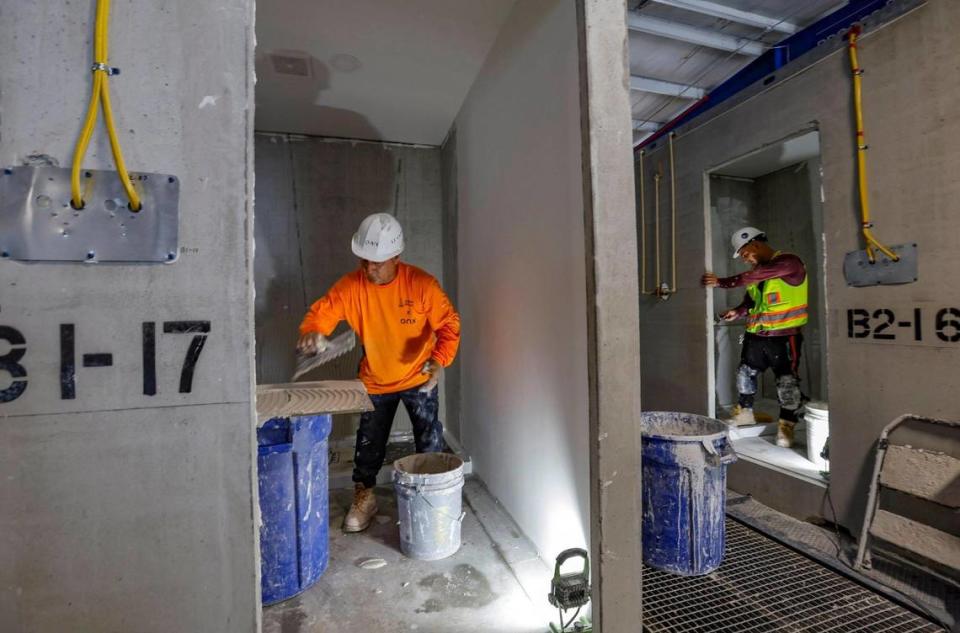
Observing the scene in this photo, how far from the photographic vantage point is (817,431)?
275 cm

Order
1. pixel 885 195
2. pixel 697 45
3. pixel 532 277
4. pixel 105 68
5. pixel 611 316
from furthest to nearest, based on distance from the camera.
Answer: pixel 697 45
pixel 885 195
pixel 532 277
pixel 611 316
pixel 105 68

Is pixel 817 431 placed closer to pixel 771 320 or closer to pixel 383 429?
pixel 771 320

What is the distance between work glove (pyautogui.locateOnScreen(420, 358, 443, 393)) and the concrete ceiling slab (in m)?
1.77

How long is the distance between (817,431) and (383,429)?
262cm

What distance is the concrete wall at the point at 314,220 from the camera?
3463 millimetres

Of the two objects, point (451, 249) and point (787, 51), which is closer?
point (787, 51)

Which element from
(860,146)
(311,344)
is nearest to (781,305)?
(860,146)

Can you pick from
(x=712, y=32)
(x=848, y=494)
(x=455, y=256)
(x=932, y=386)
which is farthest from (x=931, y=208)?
(x=455, y=256)

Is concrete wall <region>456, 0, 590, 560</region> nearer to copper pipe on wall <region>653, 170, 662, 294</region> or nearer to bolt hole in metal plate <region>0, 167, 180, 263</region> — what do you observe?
bolt hole in metal plate <region>0, 167, 180, 263</region>

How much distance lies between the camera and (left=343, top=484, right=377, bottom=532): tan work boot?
2318mm

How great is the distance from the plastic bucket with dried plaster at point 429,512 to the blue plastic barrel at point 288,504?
387 mm

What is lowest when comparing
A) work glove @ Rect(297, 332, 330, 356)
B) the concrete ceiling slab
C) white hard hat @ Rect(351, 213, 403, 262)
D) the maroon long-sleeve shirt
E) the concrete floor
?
the concrete floor

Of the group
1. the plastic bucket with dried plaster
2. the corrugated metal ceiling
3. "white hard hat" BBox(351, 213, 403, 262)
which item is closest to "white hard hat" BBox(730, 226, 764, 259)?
the corrugated metal ceiling

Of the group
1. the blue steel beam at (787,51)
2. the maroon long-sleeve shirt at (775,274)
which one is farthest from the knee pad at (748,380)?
the blue steel beam at (787,51)
